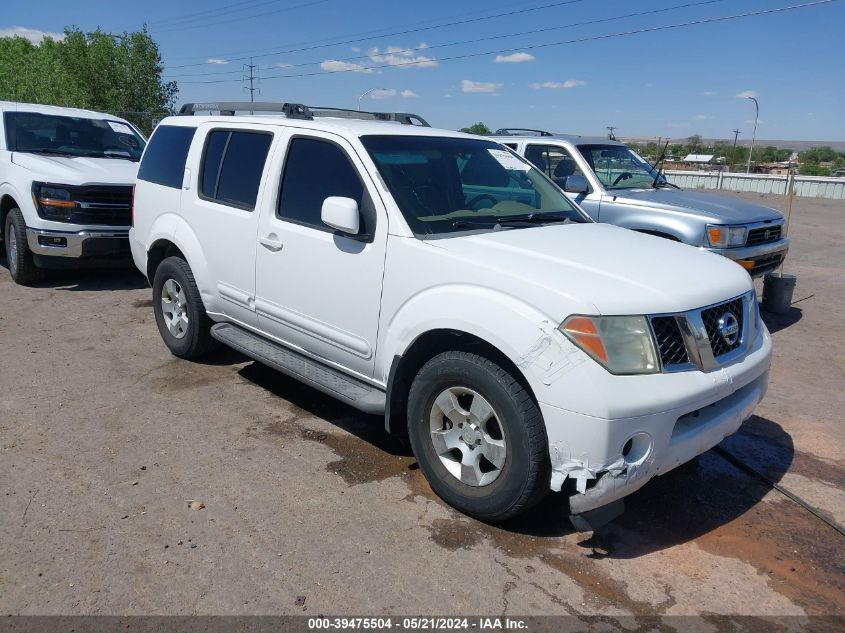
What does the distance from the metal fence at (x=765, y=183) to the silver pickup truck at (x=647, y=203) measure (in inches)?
1211

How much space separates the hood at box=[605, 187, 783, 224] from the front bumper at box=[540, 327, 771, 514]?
4.50 metres

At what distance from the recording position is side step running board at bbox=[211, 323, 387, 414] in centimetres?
398

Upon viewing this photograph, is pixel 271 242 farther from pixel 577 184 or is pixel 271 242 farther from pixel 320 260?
pixel 577 184

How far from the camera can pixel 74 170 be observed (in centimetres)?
812

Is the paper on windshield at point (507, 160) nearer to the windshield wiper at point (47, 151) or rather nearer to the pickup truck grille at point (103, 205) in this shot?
the pickup truck grille at point (103, 205)

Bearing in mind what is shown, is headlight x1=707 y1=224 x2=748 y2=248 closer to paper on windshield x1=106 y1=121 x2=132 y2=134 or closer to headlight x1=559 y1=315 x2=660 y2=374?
headlight x1=559 y1=315 x2=660 y2=374

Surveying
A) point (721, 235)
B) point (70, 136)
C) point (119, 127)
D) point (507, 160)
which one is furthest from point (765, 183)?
point (507, 160)

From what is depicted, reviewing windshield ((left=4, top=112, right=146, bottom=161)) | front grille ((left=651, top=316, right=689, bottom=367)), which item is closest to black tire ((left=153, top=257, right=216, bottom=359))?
front grille ((left=651, top=316, right=689, bottom=367))

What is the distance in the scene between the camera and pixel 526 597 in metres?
Result: 3.00

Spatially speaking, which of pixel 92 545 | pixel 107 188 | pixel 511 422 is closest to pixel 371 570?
pixel 511 422

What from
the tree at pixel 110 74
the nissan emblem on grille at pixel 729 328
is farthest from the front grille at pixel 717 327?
the tree at pixel 110 74

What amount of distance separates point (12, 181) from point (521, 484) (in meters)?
7.61

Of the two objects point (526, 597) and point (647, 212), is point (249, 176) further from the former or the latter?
point (647, 212)

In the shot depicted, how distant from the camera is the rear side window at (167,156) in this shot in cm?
562
